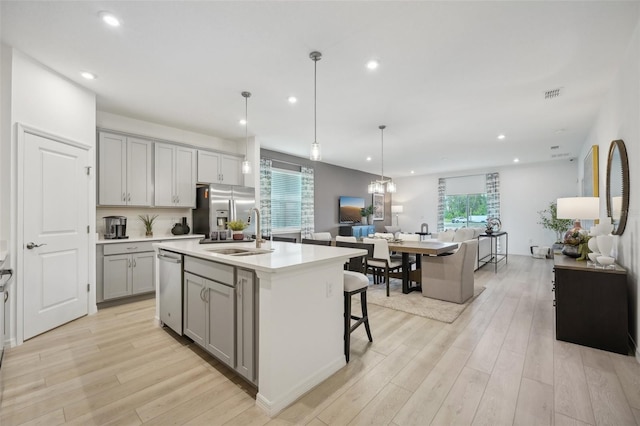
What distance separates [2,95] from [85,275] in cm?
202

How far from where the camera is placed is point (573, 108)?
3.89 metres

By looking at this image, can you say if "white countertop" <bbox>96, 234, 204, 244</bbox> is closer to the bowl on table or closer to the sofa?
the sofa

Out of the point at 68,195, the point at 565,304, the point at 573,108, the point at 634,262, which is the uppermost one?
the point at 573,108

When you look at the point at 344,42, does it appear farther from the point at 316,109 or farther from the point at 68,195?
the point at 68,195

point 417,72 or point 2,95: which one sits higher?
point 417,72

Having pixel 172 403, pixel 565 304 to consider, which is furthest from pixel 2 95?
pixel 565 304

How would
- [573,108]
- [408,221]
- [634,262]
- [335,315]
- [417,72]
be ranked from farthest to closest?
[408,221]
[573,108]
[417,72]
[634,262]
[335,315]

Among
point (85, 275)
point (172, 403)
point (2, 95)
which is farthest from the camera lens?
point (85, 275)

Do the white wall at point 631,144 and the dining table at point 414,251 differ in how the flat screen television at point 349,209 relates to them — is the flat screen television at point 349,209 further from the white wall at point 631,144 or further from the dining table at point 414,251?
the white wall at point 631,144

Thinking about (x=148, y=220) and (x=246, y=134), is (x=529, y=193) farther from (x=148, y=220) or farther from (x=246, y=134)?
(x=148, y=220)

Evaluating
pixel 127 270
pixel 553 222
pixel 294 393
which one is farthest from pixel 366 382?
pixel 553 222

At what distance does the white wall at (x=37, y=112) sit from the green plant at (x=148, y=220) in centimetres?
90

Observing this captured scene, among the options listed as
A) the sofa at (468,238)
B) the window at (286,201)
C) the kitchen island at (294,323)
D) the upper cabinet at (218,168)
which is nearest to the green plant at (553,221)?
the sofa at (468,238)

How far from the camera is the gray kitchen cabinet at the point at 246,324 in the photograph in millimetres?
1818
